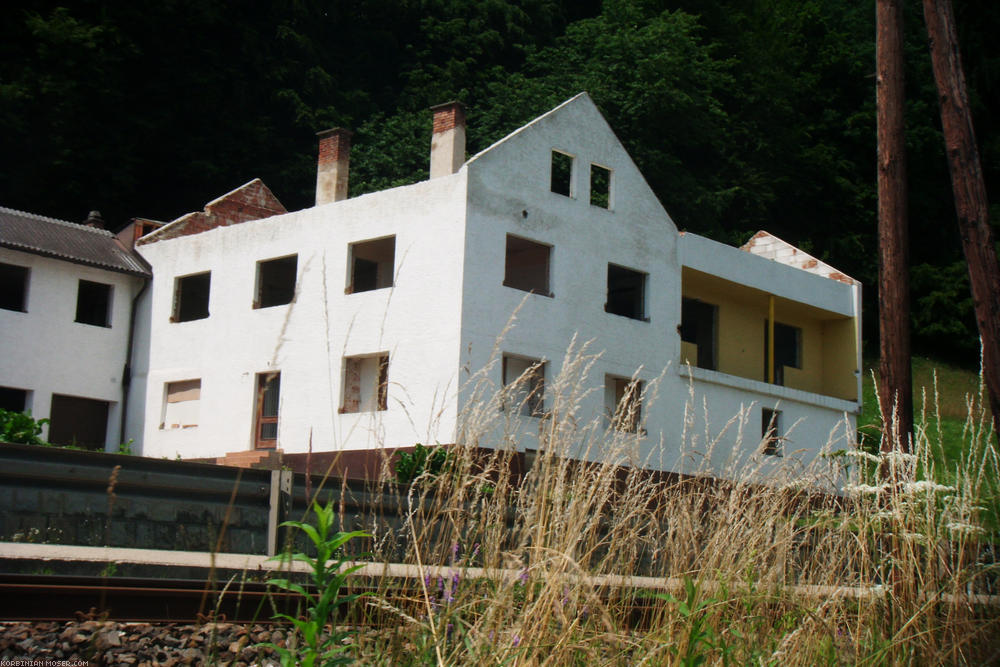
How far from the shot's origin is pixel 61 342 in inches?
911

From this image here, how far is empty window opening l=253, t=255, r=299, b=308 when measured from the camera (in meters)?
23.0

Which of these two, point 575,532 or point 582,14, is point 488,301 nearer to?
point 575,532

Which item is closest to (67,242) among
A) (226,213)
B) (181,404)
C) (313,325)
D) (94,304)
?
(94,304)

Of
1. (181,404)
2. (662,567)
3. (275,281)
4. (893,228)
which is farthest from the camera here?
(275,281)

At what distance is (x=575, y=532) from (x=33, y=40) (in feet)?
110

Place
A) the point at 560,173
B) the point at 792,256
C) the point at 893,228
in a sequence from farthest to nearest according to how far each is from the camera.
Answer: the point at 560,173, the point at 792,256, the point at 893,228

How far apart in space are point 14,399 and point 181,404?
3.34 m

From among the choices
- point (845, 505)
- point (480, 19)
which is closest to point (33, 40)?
point (480, 19)

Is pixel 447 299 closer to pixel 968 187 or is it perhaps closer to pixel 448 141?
pixel 448 141

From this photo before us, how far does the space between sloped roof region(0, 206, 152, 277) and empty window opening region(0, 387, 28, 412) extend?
292 cm

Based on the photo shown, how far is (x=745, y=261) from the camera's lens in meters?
25.4

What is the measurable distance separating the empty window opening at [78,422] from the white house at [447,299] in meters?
0.78

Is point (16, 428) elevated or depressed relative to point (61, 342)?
depressed

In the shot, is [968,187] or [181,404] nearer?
[968,187]
